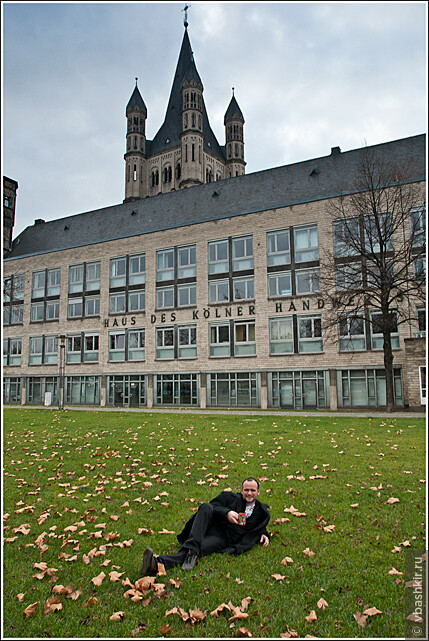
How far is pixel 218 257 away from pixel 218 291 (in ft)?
8.30

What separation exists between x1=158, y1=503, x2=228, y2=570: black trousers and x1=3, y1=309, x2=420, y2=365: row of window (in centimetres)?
2059

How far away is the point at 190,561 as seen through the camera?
4758 mm

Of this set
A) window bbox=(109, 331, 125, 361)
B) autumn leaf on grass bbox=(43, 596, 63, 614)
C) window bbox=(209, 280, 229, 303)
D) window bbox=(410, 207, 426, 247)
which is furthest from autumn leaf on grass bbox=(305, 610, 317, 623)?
window bbox=(109, 331, 125, 361)

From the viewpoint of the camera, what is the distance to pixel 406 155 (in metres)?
31.3

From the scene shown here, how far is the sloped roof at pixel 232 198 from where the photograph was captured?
31.9m

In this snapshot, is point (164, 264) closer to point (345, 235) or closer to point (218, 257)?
point (218, 257)

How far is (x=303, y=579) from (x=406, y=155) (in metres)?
Result: 32.5

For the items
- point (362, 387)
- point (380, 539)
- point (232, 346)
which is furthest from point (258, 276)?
point (380, 539)

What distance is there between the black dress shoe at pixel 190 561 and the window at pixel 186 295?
2979cm

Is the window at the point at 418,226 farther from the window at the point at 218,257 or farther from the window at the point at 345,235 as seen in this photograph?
the window at the point at 218,257

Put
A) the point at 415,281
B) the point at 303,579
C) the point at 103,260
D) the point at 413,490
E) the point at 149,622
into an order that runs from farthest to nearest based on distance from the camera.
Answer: the point at 103,260, the point at 415,281, the point at 413,490, the point at 303,579, the point at 149,622

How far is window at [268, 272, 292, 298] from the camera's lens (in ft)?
103

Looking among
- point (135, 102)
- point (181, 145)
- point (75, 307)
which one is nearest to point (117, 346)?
point (75, 307)

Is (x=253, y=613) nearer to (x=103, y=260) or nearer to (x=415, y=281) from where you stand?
(x=415, y=281)
